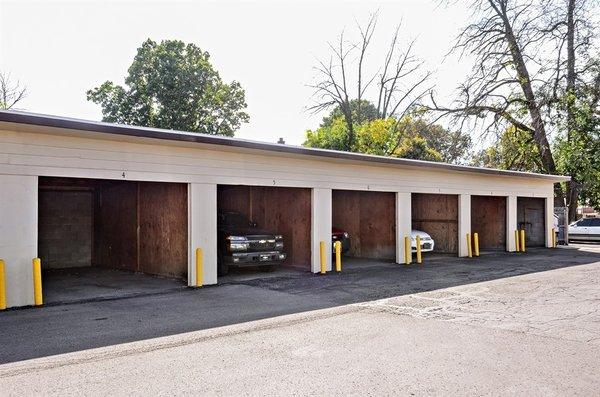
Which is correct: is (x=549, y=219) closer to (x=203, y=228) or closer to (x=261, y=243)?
(x=261, y=243)

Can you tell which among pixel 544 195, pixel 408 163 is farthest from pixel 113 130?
pixel 544 195

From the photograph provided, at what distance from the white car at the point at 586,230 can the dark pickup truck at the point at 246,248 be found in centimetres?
2043

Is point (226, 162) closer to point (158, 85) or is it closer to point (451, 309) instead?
point (451, 309)

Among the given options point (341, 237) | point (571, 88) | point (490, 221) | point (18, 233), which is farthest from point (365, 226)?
point (571, 88)

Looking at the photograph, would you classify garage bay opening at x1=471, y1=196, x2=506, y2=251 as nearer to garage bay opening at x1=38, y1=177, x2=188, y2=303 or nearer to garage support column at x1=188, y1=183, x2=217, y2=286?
garage support column at x1=188, y1=183, x2=217, y2=286

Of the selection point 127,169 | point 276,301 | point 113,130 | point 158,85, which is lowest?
point 276,301

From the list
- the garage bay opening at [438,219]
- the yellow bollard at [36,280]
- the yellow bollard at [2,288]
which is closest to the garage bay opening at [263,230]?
the yellow bollard at [36,280]

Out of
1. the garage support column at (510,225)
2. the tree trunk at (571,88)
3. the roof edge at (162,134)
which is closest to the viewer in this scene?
the roof edge at (162,134)

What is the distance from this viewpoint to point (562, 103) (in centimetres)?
2834

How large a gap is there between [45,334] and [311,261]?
25.7 feet

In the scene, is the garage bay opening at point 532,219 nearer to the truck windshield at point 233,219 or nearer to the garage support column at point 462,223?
the garage support column at point 462,223

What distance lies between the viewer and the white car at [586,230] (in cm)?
2544

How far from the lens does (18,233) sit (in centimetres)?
874

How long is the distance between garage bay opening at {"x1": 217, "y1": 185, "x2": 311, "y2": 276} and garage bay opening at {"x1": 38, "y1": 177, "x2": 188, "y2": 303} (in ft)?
4.24
